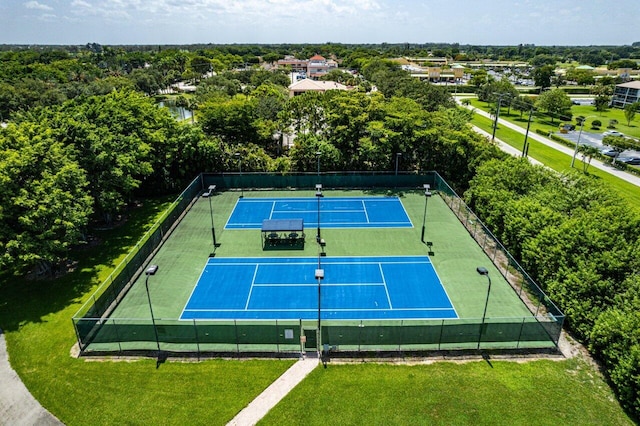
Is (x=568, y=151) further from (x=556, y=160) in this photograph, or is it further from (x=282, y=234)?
(x=282, y=234)

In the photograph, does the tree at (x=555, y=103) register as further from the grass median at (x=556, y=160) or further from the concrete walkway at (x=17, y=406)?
the concrete walkway at (x=17, y=406)

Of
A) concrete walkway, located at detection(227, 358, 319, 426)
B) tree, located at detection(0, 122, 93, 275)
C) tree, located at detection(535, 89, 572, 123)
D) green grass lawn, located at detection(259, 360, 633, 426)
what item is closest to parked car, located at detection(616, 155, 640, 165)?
tree, located at detection(535, 89, 572, 123)

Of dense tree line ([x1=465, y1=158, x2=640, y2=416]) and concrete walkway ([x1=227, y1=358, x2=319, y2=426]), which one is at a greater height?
dense tree line ([x1=465, y1=158, x2=640, y2=416])

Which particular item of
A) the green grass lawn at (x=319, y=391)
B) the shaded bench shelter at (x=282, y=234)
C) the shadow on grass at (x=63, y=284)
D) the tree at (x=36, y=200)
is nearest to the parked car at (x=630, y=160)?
the green grass lawn at (x=319, y=391)

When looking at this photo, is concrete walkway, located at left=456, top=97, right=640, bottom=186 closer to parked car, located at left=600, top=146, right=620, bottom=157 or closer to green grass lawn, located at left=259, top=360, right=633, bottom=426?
parked car, located at left=600, top=146, right=620, bottom=157

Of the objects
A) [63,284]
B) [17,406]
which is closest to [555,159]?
[63,284]
